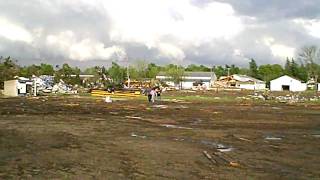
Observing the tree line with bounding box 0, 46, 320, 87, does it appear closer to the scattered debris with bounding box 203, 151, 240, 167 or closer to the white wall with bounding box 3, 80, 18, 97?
the white wall with bounding box 3, 80, 18, 97

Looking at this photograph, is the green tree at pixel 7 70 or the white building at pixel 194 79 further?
the white building at pixel 194 79

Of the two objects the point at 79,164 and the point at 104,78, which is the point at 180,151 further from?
the point at 104,78

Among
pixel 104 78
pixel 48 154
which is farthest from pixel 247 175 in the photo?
pixel 104 78

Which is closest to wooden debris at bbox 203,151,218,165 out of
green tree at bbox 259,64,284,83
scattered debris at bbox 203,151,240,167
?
scattered debris at bbox 203,151,240,167

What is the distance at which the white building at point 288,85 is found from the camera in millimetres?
140625

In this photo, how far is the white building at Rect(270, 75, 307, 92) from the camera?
141m

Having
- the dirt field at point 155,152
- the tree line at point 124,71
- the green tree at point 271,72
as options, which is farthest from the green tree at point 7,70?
the green tree at point 271,72

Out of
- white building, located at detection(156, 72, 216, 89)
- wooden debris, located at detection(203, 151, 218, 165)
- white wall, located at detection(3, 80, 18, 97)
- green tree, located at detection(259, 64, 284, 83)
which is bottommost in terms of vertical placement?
wooden debris, located at detection(203, 151, 218, 165)

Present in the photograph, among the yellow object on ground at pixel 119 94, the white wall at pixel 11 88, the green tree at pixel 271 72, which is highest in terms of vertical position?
the green tree at pixel 271 72

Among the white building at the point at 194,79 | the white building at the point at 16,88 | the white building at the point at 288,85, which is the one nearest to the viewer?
the white building at the point at 16,88

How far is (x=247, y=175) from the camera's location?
1127cm

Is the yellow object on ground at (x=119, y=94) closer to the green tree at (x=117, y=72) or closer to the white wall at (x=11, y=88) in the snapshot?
the white wall at (x=11, y=88)

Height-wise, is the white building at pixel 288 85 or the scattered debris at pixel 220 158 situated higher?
the white building at pixel 288 85

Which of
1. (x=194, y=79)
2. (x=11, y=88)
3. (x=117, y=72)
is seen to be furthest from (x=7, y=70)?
(x=194, y=79)
